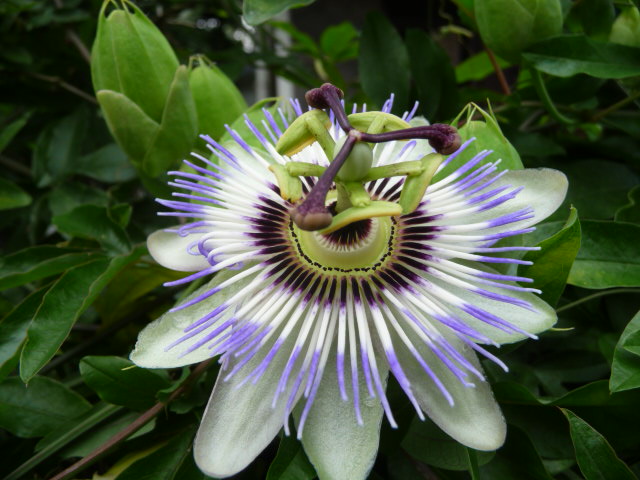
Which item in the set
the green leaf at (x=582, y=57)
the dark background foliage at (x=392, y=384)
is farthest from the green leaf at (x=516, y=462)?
the green leaf at (x=582, y=57)

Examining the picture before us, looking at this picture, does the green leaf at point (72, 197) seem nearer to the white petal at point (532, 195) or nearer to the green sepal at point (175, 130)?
the green sepal at point (175, 130)

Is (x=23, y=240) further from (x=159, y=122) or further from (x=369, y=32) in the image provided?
(x=369, y=32)

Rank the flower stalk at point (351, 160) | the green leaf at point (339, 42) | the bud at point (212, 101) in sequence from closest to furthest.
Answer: the flower stalk at point (351, 160) → the bud at point (212, 101) → the green leaf at point (339, 42)

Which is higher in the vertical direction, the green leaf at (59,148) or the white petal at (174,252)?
the white petal at (174,252)

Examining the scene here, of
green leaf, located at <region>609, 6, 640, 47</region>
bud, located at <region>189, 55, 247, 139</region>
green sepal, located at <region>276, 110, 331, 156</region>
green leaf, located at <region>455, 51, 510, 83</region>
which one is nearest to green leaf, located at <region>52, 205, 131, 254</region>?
bud, located at <region>189, 55, 247, 139</region>

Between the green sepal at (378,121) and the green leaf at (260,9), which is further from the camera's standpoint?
the green leaf at (260,9)

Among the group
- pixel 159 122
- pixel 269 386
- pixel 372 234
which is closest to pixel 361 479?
pixel 269 386

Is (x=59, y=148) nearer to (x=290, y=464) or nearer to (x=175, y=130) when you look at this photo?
(x=175, y=130)
